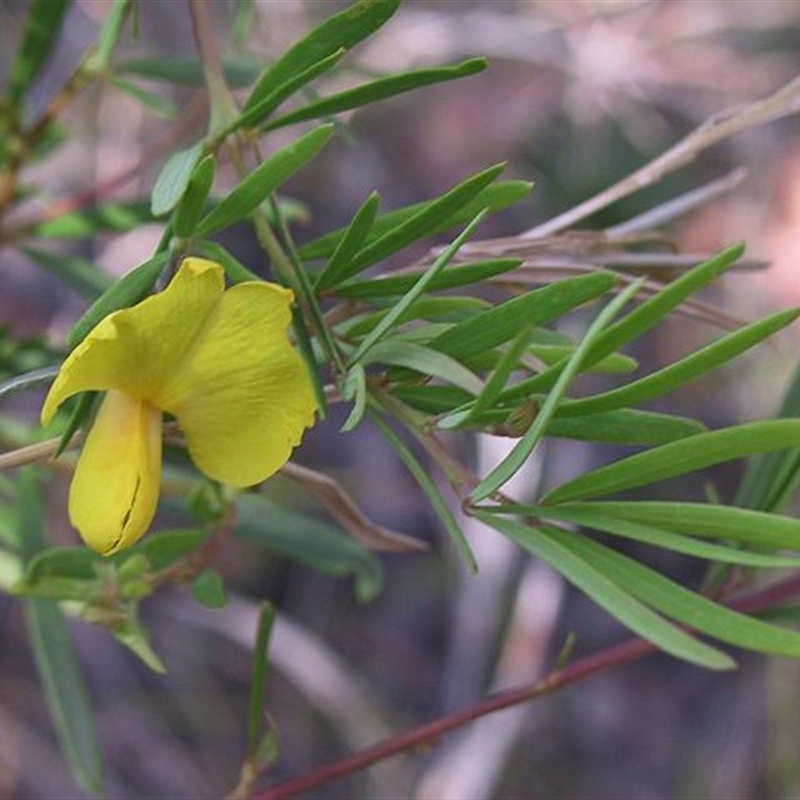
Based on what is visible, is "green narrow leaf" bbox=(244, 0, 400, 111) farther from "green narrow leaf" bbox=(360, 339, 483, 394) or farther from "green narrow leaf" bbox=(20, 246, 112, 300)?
"green narrow leaf" bbox=(20, 246, 112, 300)

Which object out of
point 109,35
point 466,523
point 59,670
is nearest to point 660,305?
point 109,35

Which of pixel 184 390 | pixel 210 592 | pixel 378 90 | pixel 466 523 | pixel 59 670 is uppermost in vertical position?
pixel 378 90

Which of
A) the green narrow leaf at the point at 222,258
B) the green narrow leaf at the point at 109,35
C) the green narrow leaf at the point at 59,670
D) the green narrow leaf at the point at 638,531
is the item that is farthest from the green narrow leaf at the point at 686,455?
the green narrow leaf at the point at 59,670

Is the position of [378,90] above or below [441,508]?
above

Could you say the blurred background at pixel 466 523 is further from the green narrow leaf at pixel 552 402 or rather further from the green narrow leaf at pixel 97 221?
the green narrow leaf at pixel 552 402

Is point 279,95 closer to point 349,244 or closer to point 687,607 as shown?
point 349,244

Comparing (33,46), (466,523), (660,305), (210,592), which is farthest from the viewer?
(466,523)
